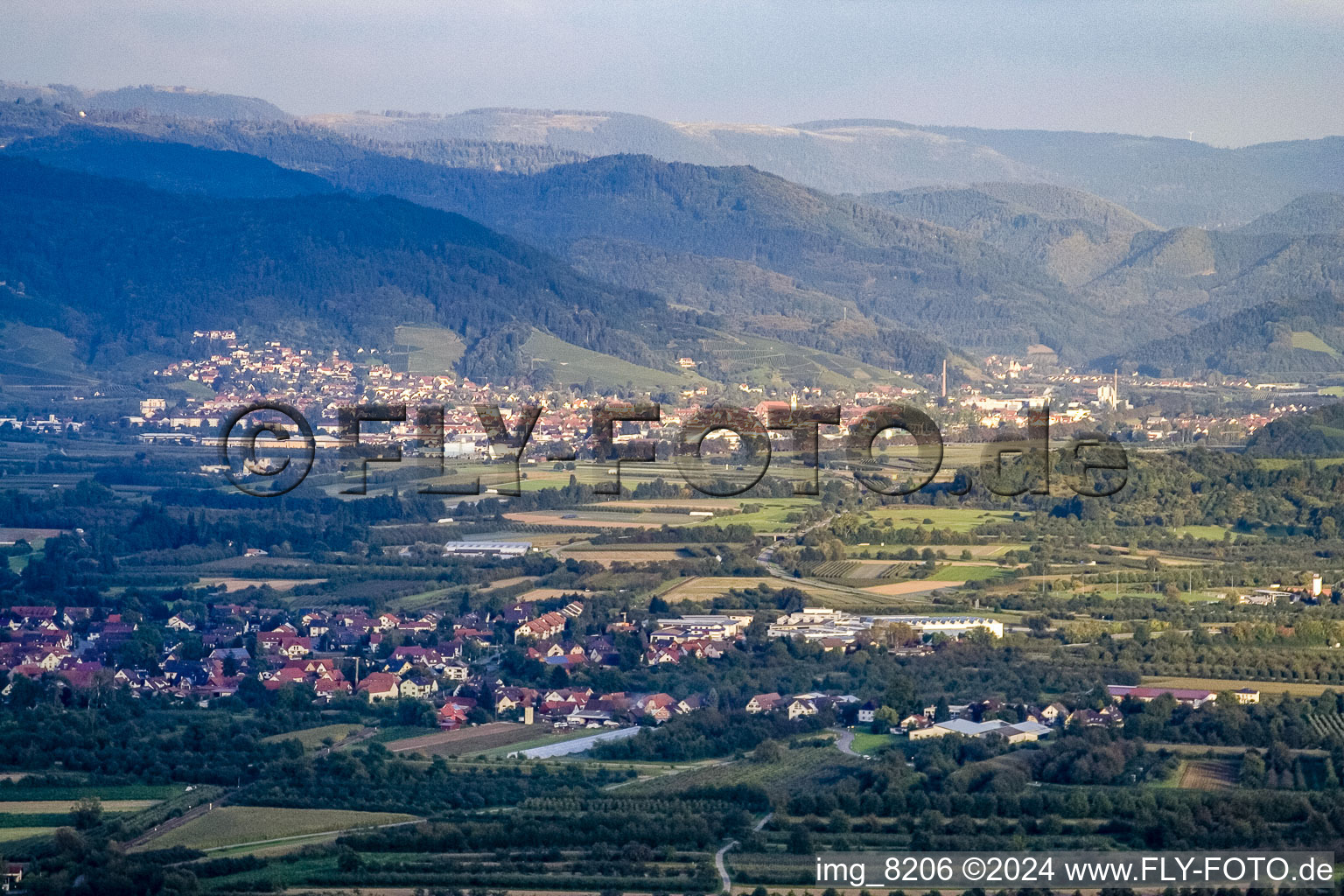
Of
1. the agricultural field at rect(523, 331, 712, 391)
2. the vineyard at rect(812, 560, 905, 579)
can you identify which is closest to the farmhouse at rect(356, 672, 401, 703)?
the vineyard at rect(812, 560, 905, 579)

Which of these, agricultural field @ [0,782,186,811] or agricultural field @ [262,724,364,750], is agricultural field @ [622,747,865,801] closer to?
agricultural field @ [262,724,364,750]

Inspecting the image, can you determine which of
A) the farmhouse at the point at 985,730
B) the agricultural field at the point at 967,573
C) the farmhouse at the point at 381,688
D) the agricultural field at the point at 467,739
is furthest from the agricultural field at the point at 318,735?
the agricultural field at the point at 967,573

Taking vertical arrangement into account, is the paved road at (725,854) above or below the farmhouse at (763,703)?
below

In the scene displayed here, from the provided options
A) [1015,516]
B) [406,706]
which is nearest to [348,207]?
[1015,516]

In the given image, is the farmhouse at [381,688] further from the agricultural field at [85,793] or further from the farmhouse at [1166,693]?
the farmhouse at [1166,693]

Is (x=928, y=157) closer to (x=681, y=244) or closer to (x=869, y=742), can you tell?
(x=681, y=244)

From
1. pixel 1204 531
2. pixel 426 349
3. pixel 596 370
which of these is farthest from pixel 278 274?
pixel 1204 531
